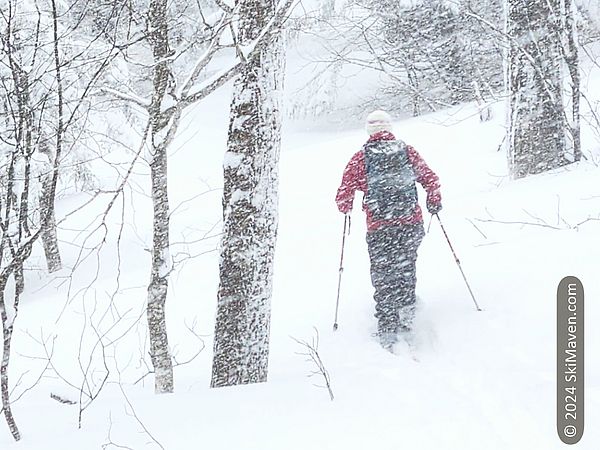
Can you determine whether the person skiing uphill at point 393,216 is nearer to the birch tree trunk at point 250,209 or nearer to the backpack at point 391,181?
the backpack at point 391,181

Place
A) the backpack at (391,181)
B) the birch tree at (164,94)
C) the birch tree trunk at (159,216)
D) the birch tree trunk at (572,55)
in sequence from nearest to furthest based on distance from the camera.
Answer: the birch tree at (164,94)
the birch tree trunk at (159,216)
the backpack at (391,181)
the birch tree trunk at (572,55)

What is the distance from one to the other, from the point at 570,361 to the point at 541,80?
14.6 ft

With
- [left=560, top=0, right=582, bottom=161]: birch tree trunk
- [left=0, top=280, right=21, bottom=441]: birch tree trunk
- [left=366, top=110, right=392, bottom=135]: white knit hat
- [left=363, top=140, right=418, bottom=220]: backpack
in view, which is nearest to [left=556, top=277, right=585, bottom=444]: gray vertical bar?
[left=363, top=140, right=418, bottom=220]: backpack

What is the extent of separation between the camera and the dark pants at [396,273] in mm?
5047

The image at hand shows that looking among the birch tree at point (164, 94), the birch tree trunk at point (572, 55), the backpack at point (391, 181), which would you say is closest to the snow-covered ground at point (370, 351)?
the birch tree at point (164, 94)

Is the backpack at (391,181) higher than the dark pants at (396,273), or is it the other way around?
the backpack at (391,181)

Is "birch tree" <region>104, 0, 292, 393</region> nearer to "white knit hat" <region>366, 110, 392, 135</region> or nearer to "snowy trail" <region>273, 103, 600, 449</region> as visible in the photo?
"snowy trail" <region>273, 103, 600, 449</region>

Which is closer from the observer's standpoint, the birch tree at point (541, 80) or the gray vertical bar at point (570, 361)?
the gray vertical bar at point (570, 361)

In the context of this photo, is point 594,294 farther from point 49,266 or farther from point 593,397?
point 49,266

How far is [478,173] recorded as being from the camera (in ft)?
35.3

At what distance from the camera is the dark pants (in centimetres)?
505

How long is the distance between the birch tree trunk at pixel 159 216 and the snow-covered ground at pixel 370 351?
254 millimetres

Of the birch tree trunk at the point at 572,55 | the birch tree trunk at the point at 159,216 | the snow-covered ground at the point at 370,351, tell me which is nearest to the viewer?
the snow-covered ground at the point at 370,351

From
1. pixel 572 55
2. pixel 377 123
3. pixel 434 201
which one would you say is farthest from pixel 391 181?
pixel 572 55
